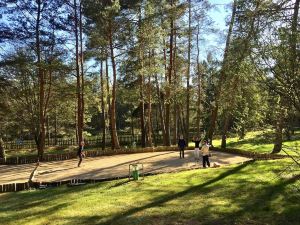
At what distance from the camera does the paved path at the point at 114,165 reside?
1808 centimetres

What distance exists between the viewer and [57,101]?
35500mm

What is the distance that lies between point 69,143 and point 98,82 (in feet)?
47.0

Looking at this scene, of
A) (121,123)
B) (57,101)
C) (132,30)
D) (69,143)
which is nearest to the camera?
(132,30)

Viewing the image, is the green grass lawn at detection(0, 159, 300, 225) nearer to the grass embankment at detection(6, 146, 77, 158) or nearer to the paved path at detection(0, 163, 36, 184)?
the paved path at detection(0, 163, 36, 184)

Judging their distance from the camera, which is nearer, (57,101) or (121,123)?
(57,101)

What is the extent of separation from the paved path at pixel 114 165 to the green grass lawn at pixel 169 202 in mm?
2514

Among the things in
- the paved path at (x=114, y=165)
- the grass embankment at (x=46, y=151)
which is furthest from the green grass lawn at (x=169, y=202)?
the grass embankment at (x=46, y=151)

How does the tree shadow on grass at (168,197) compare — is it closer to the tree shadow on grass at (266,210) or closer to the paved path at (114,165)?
the tree shadow on grass at (266,210)

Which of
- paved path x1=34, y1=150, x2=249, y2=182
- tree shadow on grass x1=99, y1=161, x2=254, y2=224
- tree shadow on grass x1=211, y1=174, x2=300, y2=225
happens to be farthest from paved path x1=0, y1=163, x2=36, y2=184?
tree shadow on grass x1=211, y1=174, x2=300, y2=225

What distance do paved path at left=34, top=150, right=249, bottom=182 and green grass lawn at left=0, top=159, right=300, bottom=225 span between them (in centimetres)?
251

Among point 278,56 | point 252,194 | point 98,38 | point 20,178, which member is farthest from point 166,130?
point 278,56

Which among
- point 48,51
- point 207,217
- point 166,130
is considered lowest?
point 207,217

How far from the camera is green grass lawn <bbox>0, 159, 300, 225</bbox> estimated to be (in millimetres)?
10695

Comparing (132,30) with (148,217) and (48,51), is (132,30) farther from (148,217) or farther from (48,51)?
(148,217)
